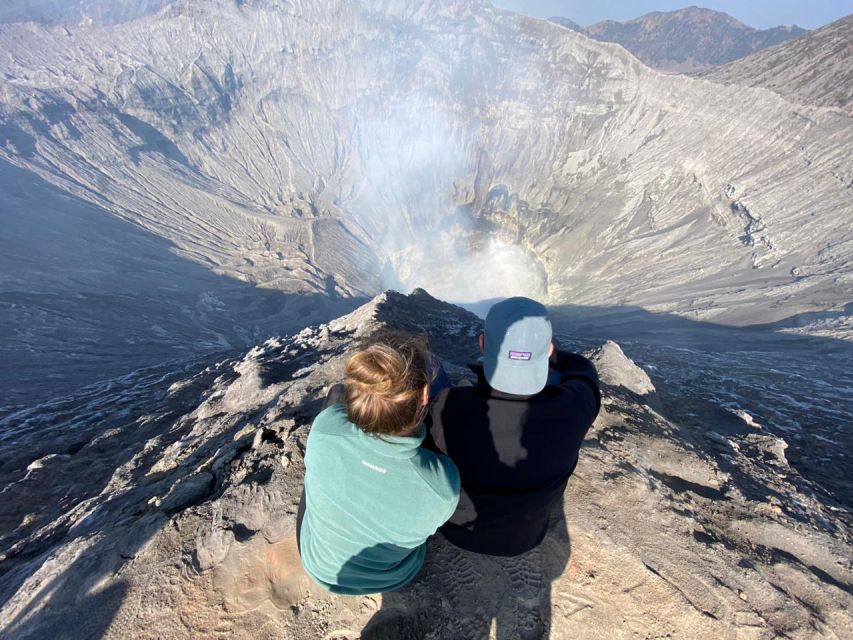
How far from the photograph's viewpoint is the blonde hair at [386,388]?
2010 millimetres

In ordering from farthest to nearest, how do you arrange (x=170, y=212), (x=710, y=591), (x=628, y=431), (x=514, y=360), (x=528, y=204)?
(x=528, y=204)
(x=170, y=212)
(x=628, y=431)
(x=710, y=591)
(x=514, y=360)

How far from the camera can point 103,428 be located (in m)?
11.5

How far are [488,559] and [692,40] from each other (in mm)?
245871

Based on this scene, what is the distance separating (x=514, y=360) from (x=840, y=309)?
91.7ft

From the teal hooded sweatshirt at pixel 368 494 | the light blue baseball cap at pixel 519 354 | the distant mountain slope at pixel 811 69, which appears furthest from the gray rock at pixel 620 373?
the distant mountain slope at pixel 811 69

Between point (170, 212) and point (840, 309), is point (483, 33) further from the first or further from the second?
point (840, 309)

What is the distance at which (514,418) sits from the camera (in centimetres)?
254

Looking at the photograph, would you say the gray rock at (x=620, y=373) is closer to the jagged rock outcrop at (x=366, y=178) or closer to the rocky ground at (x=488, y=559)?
the rocky ground at (x=488, y=559)

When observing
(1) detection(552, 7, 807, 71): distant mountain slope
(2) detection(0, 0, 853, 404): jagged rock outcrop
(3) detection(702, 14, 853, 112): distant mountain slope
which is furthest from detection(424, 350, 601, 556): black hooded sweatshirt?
(1) detection(552, 7, 807, 71): distant mountain slope

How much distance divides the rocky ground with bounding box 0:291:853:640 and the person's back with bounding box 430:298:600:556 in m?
1.30

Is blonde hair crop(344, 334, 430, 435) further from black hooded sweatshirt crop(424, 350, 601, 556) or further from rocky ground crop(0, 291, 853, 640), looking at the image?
rocky ground crop(0, 291, 853, 640)

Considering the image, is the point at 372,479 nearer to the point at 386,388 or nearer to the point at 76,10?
the point at 386,388

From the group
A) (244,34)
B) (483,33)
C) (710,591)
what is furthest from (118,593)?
(244,34)

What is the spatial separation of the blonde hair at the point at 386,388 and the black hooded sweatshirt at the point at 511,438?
0.55 meters
